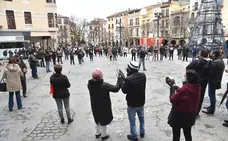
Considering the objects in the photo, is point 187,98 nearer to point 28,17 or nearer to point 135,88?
point 135,88

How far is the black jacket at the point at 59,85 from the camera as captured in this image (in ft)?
14.3

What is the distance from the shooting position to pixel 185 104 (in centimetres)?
288

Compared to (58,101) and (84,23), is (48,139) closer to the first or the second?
(58,101)

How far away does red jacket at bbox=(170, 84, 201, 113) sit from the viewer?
112 inches

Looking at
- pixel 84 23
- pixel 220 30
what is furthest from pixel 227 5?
pixel 84 23

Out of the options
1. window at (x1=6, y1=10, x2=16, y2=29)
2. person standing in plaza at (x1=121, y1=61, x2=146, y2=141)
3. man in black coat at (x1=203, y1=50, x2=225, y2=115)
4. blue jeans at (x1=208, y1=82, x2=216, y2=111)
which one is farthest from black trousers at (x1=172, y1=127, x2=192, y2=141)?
window at (x1=6, y1=10, x2=16, y2=29)

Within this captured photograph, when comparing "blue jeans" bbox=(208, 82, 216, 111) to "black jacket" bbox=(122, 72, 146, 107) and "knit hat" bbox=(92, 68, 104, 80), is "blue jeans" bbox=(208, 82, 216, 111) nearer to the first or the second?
"black jacket" bbox=(122, 72, 146, 107)

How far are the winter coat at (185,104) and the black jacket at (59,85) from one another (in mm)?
2515

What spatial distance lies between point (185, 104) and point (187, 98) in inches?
4.1

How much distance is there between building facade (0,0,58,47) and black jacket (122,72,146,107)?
2425 cm

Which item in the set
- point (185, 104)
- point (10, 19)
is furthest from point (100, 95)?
point (10, 19)

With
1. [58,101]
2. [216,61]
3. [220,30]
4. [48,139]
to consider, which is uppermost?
[220,30]

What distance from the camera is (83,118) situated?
5.08 m

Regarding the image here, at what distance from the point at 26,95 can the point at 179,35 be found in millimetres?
41487
